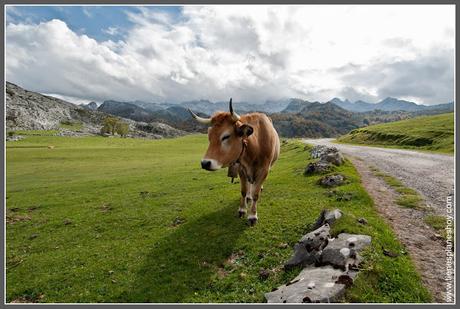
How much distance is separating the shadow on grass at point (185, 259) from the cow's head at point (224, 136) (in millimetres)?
3593

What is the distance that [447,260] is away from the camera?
894 centimetres

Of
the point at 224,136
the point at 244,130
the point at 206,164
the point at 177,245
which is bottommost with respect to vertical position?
the point at 177,245

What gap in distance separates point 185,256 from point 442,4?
12776 millimetres

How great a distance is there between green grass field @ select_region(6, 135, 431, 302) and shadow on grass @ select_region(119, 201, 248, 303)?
0.04 meters

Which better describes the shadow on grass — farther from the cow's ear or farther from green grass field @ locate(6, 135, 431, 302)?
the cow's ear

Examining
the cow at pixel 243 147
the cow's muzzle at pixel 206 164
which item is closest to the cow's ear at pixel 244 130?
the cow at pixel 243 147

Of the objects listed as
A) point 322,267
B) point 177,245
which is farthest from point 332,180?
point 322,267

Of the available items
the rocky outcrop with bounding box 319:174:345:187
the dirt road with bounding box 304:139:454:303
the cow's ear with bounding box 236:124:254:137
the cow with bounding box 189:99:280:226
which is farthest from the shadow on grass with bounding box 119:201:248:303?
the rocky outcrop with bounding box 319:174:345:187

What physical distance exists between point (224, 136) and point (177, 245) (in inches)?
219

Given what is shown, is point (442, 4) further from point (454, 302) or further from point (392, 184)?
point (392, 184)

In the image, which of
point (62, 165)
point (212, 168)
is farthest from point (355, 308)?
point (62, 165)

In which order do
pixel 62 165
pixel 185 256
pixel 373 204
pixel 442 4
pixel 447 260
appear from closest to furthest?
1. pixel 447 260
2. pixel 442 4
3. pixel 185 256
4. pixel 373 204
5. pixel 62 165

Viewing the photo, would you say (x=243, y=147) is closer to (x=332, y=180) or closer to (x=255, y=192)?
(x=255, y=192)

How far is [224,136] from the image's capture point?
1030cm
